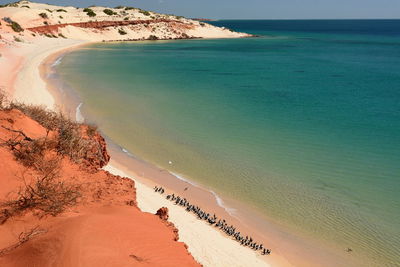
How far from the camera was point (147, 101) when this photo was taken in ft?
78.3

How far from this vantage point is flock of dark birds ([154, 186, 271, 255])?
29.3ft

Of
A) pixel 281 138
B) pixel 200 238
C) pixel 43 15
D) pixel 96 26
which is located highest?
pixel 43 15

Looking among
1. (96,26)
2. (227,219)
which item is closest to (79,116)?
(227,219)

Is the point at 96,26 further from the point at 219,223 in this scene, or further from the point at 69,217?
the point at 69,217

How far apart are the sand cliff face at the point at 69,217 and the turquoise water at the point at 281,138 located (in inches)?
194

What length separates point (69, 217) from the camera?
6.47 metres

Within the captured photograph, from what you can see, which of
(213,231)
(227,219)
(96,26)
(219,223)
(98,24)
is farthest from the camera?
(98,24)

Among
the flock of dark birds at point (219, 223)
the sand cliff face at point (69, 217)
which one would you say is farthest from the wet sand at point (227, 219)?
the sand cliff face at point (69, 217)

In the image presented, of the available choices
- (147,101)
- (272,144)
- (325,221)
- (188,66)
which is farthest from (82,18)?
(325,221)

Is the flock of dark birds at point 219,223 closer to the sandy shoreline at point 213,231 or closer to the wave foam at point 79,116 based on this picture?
the sandy shoreline at point 213,231

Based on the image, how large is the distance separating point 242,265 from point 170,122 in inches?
487

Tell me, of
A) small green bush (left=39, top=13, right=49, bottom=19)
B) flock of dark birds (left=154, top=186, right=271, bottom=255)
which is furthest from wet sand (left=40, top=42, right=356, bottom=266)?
small green bush (left=39, top=13, right=49, bottom=19)

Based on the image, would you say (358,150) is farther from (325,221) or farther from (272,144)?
(325,221)

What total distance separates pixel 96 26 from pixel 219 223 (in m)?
81.1
